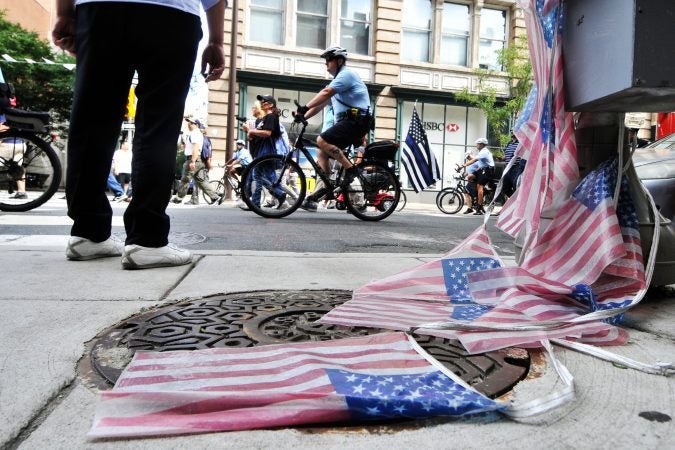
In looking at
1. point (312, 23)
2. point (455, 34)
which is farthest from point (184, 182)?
point (455, 34)

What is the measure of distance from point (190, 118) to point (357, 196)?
6.01m

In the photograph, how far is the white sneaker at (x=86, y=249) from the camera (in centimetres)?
287

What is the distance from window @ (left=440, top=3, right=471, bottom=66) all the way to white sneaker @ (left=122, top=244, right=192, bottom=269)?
18.9m

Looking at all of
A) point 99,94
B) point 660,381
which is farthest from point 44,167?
point 660,381

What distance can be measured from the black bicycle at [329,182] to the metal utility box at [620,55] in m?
4.51

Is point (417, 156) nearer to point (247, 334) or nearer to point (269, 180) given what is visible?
point (269, 180)

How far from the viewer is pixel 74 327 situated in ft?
5.36

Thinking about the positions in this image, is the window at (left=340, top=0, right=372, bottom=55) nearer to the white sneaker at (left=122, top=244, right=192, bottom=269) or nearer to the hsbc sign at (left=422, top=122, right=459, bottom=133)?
the hsbc sign at (left=422, top=122, right=459, bottom=133)

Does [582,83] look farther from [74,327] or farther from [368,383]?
[74,327]

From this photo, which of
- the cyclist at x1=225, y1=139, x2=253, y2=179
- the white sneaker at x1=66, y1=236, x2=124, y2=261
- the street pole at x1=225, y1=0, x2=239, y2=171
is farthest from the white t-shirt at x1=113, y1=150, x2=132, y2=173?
the white sneaker at x1=66, y1=236, x2=124, y2=261

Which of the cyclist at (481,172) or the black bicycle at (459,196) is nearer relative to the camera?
the cyclist at (481,172)

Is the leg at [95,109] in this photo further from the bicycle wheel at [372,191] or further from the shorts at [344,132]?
the bicycle wheel at [372,191]

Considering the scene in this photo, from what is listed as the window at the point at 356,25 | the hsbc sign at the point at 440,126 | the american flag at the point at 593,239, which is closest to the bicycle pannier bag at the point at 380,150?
the american flag at the point at 593,239

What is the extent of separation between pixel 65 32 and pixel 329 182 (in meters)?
4.02
